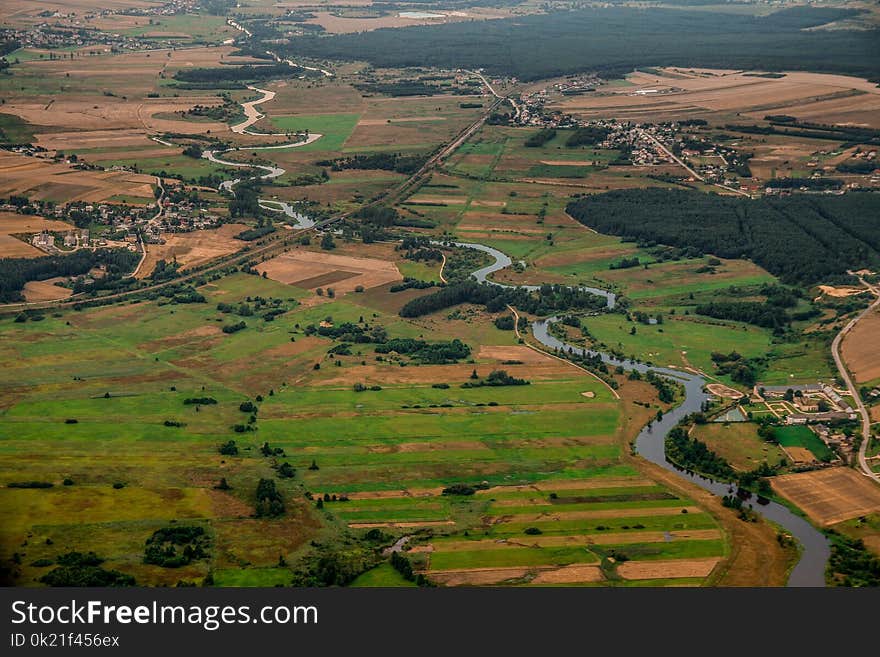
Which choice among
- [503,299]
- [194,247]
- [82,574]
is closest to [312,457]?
[82,574]

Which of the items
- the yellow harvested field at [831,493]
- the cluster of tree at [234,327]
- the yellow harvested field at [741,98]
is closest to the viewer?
the yellow harvested field at [831,493]

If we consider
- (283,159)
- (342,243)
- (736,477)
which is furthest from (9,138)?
(736,477)

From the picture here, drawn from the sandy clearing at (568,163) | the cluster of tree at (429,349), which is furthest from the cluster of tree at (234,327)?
the sandy clearing at (568,163)

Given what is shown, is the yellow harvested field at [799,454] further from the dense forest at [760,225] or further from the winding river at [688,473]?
the dense forest at [760,225]

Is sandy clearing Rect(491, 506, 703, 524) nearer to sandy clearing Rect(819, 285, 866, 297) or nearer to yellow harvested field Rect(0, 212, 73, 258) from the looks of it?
sandy clearing Rect(819, 285, 866, 297)

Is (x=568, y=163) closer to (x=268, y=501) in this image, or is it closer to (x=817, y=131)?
(x=817, y=131)

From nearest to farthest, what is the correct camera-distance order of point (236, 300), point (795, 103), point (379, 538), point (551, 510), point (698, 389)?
point (379, 538) → point (551, 510) → point (698, 389) → point (236, 300) → point (795, 103)

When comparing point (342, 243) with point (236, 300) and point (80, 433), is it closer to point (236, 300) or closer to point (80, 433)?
point (236, 300)
